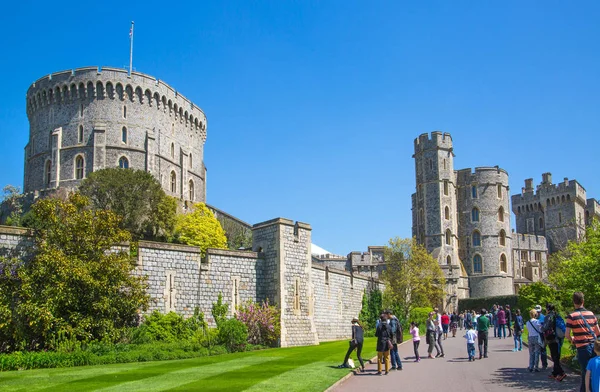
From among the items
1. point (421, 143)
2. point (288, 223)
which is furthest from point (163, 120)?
point (288, 223)

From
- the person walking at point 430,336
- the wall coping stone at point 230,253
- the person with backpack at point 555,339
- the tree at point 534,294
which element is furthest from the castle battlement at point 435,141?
the person with backpack at point 555,339

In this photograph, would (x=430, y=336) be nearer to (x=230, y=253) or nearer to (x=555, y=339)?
(x=555, y=339)

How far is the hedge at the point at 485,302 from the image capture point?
64.6 metres

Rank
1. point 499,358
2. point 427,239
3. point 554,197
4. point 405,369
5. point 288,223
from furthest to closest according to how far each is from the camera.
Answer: point 554,197 → point 427,239 → point 288,223 → point 499,358 → point 405,369

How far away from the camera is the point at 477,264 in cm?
7888

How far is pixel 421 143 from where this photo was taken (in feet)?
256

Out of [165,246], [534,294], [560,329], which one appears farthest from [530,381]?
[534,294]

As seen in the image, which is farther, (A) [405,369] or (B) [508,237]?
(B) [508,237]

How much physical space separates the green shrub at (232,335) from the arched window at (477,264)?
191ft

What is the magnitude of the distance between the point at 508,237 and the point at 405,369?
218 feet

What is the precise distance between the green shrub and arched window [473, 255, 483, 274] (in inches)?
2290

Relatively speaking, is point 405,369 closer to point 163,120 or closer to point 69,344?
point 69,344

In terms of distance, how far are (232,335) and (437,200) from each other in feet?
177

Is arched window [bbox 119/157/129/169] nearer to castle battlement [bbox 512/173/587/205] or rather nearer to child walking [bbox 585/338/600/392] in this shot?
child walking [bbox 585/338/600/392]
